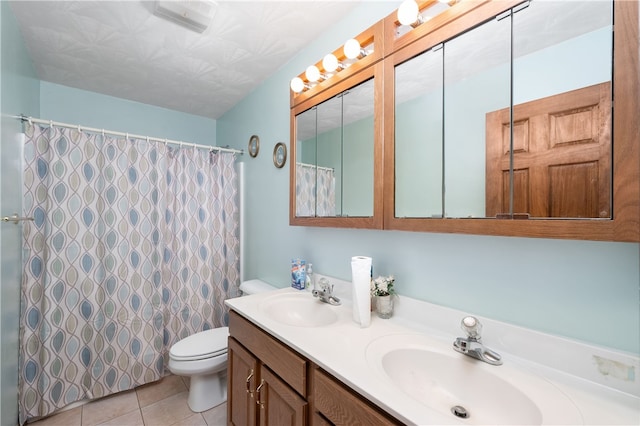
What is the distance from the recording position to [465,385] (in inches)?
33.4

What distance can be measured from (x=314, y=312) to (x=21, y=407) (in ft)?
6.13

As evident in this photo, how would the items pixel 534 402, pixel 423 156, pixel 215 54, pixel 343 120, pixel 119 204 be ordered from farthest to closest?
1. pixel 119 204
2. pixel 215 54
3. pixel 343 120
4. pixel 423 156
5. pixel 534 402

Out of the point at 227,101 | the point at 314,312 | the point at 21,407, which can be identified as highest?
the point at 227,101

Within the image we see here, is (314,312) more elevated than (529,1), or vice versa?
(529,1)

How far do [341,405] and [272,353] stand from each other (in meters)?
0.41

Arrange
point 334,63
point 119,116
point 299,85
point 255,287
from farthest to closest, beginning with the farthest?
point 119,116
point 255,287
point 299,85
point 334,63

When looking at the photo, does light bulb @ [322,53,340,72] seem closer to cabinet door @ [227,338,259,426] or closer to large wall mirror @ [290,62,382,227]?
large wall mirror @ [290,62,382,227]

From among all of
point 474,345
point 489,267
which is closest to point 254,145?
point 489,267

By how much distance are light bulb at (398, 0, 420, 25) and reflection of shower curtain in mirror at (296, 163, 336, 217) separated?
2.41ft

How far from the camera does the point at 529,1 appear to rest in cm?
80

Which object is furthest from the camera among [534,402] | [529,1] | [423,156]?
[423,156]

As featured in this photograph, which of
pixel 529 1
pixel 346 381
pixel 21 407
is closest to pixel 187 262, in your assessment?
pixel 21 407

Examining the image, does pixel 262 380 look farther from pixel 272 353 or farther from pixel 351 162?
pixel 351 162

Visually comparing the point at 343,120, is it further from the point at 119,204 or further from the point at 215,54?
the point at 119,204
